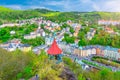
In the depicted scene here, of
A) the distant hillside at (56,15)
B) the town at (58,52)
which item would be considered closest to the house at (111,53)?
the town at (58,52)

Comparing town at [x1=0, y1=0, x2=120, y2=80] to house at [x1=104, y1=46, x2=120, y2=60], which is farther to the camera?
house at [x1=104, y1=46, x2=120, y2=60]

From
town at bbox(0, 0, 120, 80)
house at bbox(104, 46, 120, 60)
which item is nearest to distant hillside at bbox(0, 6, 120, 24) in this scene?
town at bbox(0, 0, 120, 80)

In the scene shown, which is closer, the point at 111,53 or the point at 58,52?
the point at 58,52

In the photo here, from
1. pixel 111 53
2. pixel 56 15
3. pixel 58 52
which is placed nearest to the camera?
pixel 58 52

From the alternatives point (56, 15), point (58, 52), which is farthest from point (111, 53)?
point (56, 15)

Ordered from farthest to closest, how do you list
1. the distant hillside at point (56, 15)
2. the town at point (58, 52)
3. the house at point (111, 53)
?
the distant hillside at point (56, 15)
the house at point (111, 53)
the town at point (58, 52)

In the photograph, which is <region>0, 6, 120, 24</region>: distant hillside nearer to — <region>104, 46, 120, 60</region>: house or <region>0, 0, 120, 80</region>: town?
<region>0, 0, 120, 80</region>: town

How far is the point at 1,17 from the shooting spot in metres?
62.1

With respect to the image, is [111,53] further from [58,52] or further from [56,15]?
[56,15]

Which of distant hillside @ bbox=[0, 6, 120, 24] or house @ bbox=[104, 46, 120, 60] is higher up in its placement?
distant hillside @ bbox=[0, 6, 120, 24]

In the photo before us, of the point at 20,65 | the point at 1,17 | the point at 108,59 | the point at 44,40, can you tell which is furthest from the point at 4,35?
the point at 20,65

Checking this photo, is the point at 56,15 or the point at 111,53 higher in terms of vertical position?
the point at 56,15

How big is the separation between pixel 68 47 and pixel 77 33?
36.6 ft

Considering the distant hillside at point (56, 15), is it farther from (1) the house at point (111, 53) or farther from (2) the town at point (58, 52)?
(1) the house at point (111, 53)
